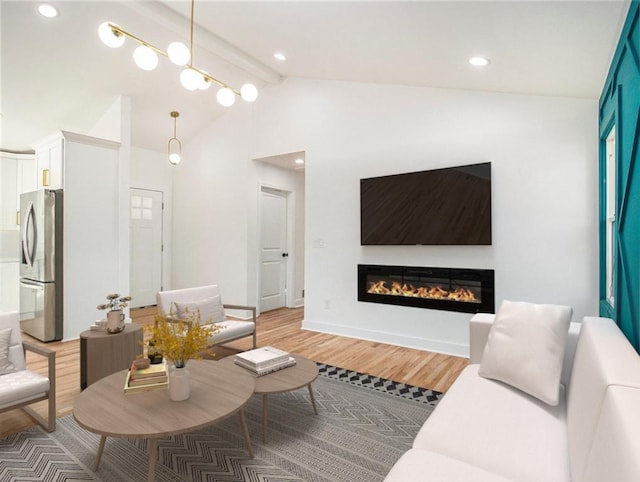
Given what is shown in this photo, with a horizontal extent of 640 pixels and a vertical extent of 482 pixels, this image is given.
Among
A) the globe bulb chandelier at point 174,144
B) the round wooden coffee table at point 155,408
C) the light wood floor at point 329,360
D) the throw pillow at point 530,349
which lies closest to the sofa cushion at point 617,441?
the throw pillow at point 530,349

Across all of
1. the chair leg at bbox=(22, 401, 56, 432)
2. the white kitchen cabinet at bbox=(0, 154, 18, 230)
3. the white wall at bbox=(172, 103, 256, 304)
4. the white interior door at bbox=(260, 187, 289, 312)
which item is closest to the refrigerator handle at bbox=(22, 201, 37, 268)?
the white kitchen cabinet at bbox=(0, 154, 18, 230)

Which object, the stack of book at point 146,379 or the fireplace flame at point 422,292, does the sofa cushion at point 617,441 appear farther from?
the fireplace flame at point 422,292

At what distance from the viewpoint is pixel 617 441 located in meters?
0.84

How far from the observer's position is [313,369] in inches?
97.4

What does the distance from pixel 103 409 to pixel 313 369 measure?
1232 mm

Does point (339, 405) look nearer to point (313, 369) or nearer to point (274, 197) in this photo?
point (313, 369)

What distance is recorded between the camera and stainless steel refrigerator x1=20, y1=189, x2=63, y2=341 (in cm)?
413

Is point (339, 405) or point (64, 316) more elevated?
point (64, 316)

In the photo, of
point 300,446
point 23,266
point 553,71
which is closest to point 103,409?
point 300,446

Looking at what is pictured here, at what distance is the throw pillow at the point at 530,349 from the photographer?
5.86ft

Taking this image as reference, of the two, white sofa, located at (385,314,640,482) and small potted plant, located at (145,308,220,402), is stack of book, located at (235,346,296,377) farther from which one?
white sofa, located at (385,314,640,482)

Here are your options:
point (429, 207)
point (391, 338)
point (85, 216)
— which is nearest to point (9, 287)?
point (85, 216)

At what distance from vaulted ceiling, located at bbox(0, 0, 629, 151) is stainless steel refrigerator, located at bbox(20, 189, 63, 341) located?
1.31m

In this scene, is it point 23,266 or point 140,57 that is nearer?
point 140,57
